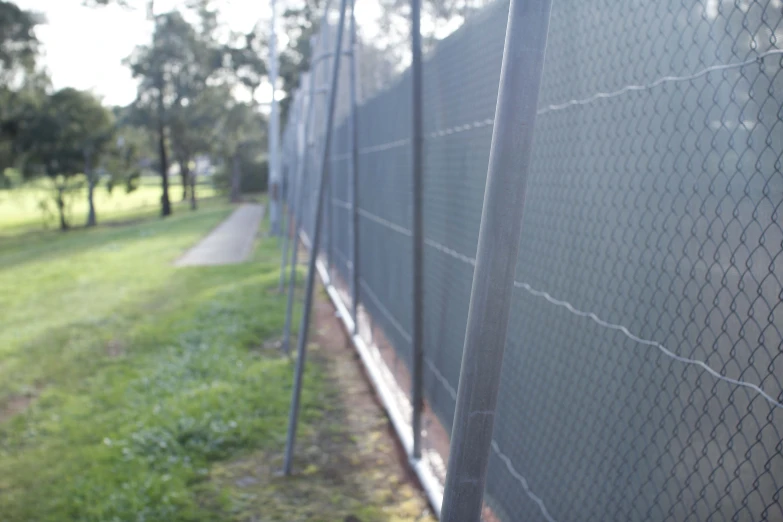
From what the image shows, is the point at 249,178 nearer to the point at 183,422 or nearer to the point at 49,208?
the point at 49,208

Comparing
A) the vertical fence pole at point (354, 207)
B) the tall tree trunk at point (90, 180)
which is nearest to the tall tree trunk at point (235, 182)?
the tall tree trunk at point (90, 180)

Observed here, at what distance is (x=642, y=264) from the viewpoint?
196 cm

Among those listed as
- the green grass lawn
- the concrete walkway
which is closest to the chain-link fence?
the green grass lawn

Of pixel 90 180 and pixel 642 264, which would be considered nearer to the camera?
pixel 642 264

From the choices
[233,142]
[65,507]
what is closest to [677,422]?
[65,507]

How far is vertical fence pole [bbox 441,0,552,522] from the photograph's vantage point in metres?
1.35

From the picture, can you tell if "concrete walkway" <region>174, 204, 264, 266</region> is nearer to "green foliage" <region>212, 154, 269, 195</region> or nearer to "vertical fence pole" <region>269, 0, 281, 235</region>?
"vertical fence pole" <region>269, 0, 281, 235</region>

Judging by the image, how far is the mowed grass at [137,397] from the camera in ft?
13.0

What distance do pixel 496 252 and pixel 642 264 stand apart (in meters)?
0.69

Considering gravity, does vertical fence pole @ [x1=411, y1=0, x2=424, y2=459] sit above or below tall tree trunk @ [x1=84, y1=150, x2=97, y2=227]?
above

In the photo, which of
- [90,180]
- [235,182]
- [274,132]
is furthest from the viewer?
[235,182]

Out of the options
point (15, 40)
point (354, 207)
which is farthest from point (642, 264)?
point (15, 40)

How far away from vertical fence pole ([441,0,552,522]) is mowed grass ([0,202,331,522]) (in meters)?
2.47

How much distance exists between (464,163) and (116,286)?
9414mm
